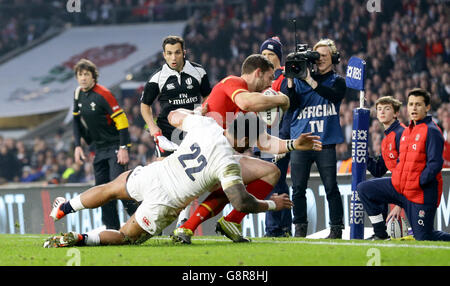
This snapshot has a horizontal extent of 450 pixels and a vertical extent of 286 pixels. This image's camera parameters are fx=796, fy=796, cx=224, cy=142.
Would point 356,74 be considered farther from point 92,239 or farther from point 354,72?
point 92,239

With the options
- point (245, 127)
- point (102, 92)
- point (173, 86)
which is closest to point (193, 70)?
point (173, 86)

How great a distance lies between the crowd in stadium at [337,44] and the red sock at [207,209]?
5.91 meters

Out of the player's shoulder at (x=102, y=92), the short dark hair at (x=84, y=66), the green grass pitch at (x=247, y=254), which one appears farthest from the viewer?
the player's shoulder at (x=102, y=92)

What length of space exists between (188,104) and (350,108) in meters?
6.97

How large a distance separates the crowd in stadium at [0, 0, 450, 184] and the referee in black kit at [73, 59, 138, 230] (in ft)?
16.7

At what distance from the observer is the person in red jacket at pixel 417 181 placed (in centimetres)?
739

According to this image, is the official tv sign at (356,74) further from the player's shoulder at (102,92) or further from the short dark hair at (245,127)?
the player's shoulder at (102,92)

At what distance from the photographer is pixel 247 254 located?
5703 mm

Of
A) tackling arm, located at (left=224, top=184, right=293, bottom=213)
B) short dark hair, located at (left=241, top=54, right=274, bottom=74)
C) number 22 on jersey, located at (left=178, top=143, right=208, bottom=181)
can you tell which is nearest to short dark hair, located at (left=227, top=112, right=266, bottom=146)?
short dark hair, located at (left=241, top=54, right=274, bottom=74)

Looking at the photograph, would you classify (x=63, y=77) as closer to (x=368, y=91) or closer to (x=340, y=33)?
(x=340, y=33)

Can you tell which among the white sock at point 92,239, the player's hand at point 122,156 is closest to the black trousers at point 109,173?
the player's hand at point 122,156

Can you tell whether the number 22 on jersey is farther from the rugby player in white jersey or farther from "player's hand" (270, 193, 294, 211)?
"player's hand" (270, 193, 294, 211)

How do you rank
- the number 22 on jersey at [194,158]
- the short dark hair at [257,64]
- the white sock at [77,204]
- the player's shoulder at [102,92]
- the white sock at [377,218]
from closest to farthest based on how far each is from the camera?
the number 22 on jersey at [194,158], the short dark hair at [257,64], the white sock at [77,204], the white sock at [377,218], the player's shoulder at [102,92]
